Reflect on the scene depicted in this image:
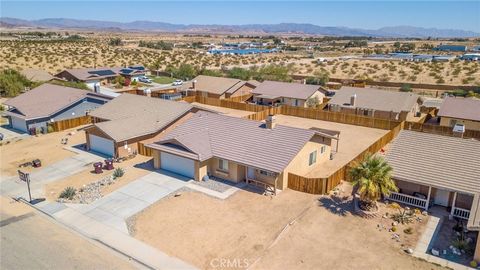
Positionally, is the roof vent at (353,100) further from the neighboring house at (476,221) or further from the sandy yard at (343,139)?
the neighboring house at (476,221)

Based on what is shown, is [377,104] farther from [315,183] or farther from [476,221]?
[476,221]

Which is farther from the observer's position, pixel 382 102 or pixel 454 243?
pixel 382 102

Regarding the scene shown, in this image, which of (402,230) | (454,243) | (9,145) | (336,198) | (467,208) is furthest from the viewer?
(9,145)

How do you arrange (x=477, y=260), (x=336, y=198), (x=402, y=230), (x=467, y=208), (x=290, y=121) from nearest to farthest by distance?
(x=477, y=260), (x=402, y=230), (x=467, y=208), (x=336, y=198), (x=290, y=121)

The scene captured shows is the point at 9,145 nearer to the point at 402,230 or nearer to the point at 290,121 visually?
the point at 290,121

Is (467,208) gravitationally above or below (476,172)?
below

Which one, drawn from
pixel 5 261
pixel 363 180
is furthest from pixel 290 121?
pixel 5 261

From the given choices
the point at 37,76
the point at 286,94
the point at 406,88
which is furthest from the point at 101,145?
the point at 406,88
